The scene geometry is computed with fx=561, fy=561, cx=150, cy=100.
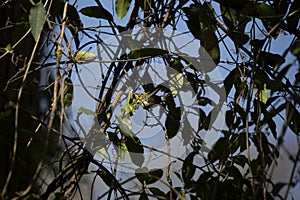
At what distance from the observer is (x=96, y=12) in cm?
101

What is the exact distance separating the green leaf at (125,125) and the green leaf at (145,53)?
0.37 ft

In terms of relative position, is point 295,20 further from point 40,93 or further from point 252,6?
point 40,93

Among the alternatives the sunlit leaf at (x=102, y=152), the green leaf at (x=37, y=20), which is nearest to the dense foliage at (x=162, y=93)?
the sunlit leaf at (x=102, y=152)

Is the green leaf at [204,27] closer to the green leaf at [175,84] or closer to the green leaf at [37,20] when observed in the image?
the green leaf at [175,84]

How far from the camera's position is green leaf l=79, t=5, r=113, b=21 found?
3.30 ft

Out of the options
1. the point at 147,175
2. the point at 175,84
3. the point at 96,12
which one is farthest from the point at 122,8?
the point at 147,175

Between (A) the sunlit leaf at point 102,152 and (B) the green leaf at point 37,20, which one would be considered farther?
(A) the sunlit leaf at point 102,152

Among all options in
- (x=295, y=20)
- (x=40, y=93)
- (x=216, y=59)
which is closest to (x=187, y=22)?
(x=216, y=59)

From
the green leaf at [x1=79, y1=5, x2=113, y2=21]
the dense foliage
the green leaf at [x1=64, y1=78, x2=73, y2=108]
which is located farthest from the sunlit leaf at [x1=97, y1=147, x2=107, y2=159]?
the green leaf at [x1=79, y1=5, x2=113, y2=21]

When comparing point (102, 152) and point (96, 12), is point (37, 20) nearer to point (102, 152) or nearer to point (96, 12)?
point (96, 12)

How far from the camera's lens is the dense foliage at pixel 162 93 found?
98 centimetres

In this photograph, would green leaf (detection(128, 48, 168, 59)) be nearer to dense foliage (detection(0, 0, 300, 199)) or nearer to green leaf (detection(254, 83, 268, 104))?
dense foliage (detection(0, 0, 300, 199))

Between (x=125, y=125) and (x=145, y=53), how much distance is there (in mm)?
134

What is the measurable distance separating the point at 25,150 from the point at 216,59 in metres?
0.38
